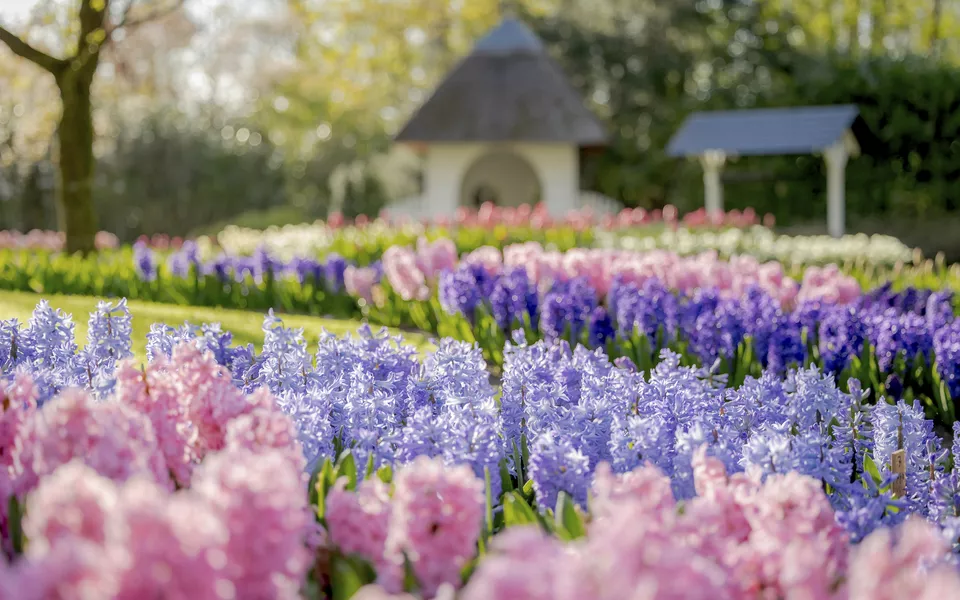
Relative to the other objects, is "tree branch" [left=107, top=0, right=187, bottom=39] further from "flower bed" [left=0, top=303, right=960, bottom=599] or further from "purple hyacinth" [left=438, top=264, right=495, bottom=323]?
"flower bed" [left=0, top=303, right=960, bottom=599]

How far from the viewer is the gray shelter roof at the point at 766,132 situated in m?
16.0

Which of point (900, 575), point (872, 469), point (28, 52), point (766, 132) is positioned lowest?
point (872, 469)

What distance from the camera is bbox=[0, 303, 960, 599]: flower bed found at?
1.57 m

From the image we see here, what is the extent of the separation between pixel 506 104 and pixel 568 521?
697 inches

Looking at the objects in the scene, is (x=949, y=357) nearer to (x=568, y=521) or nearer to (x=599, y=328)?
(x=599, y=328)

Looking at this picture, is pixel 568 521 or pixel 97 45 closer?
pixel 568 521

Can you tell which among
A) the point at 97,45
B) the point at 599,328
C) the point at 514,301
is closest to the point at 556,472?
the point at 599,328

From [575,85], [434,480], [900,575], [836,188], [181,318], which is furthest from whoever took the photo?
[575,85]

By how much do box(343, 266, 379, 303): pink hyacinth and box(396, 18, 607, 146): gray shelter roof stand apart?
11423 mm

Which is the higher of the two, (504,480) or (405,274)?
(405,274)

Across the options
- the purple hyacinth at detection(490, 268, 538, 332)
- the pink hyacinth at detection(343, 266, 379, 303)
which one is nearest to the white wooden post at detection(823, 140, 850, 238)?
the pink hyacinth at detection(343, 266, 379, 303)

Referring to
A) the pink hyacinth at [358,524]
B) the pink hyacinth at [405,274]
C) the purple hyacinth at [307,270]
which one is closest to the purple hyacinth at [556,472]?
the pink hyacinth at [358,524]

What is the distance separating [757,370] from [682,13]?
19680mm

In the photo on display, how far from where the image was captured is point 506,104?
19562 mm
